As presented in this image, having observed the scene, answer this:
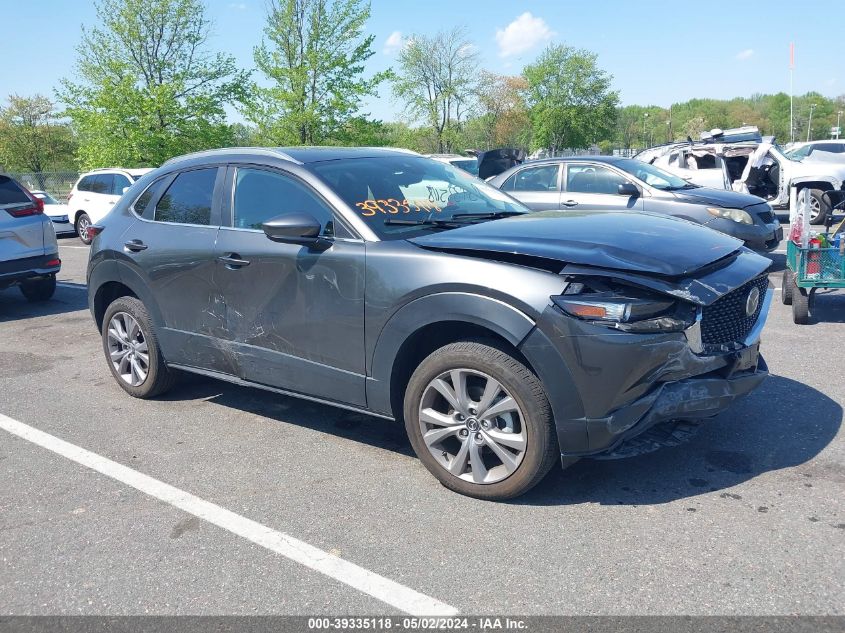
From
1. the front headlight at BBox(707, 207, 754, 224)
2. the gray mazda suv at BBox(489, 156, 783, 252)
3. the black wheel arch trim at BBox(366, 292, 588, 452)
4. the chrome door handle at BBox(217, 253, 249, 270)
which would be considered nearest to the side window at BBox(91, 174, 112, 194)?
the gray mazda suv at BBox(489, 156, 783, 252)

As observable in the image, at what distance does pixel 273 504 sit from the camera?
383 cm

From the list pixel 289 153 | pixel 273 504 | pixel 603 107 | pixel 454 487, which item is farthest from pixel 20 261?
pixel 603 107

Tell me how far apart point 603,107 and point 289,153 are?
71380mm

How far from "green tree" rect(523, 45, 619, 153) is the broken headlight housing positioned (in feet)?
227

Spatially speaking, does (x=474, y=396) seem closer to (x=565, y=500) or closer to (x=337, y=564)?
(x=565, y=500)

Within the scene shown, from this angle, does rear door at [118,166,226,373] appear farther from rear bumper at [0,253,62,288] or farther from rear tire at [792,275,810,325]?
rear tire at [792,275,810,325]

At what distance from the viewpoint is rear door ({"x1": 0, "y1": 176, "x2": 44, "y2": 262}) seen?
30.3 ft

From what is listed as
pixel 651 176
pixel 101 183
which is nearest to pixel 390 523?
pixel 651 176

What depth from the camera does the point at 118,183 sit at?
1864 cm

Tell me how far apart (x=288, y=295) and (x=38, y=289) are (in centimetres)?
759

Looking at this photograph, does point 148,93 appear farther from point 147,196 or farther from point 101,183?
point 147,196

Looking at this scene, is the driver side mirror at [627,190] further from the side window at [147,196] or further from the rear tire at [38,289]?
the rear tire at [38,289]

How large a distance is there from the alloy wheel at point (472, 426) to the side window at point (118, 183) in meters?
16.6

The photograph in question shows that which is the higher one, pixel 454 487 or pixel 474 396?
pixel 474 396
